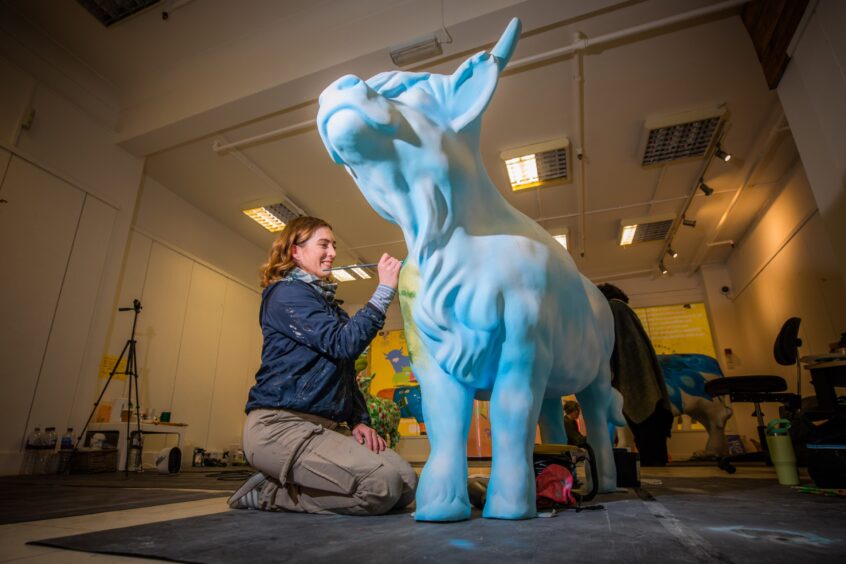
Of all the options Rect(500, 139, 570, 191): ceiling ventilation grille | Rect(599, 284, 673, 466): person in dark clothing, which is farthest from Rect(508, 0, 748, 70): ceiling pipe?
Rect(599, 284, 673, 466): person in dark clothing

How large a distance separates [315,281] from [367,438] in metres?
0.57

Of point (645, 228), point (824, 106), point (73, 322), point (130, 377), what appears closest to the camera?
point (824, 106)

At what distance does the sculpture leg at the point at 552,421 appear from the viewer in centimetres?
168

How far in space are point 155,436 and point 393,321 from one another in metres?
5.02

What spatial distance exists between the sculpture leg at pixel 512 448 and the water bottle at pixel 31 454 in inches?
170

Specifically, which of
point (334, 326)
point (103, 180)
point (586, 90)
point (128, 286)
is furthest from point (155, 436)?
point (586, 90)

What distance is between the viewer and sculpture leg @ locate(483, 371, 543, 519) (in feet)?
3.29

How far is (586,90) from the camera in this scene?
427 centimetres

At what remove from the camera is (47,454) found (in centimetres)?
385

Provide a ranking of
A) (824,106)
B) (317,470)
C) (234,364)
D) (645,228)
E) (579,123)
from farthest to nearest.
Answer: (234,364)
(645,228)
(579,123)
(824,106)
(317,470)

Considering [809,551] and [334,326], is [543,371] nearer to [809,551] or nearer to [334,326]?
[809,551]

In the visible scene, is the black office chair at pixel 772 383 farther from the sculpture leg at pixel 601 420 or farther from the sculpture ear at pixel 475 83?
the sculpture ear at pixel 475 83

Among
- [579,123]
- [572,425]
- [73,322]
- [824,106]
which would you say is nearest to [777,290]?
[572,425]

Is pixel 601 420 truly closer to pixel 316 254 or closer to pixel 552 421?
pixel 552 421
